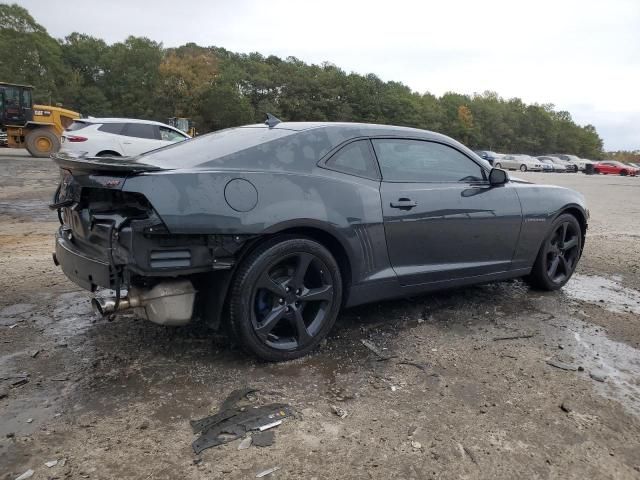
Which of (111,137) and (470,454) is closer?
(470,454)

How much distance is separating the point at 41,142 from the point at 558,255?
18610mm

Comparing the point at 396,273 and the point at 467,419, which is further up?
the point at 396,273

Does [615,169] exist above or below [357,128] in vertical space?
above

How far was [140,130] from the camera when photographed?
12664 mm

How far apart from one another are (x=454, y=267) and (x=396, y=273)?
0.60 metres

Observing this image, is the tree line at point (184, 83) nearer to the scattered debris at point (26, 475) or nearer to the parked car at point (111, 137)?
the parked car at point (111, 137)

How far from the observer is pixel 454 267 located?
151 inches

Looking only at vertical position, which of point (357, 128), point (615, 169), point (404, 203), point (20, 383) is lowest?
point (20, 383)

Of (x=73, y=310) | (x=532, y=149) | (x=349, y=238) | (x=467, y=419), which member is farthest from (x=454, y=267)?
(x=532, y=149)

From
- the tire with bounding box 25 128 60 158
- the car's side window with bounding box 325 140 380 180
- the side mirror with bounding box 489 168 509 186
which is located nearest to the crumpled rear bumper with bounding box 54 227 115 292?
the car's side window with bounding box 325 140 380 180

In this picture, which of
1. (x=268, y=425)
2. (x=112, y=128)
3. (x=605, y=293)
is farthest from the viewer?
(x=112, y=128)

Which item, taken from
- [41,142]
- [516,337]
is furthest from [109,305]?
[41,142]

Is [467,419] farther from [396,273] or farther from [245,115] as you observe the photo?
[245,115]

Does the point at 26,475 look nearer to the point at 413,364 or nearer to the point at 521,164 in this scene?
the point at 413,364
